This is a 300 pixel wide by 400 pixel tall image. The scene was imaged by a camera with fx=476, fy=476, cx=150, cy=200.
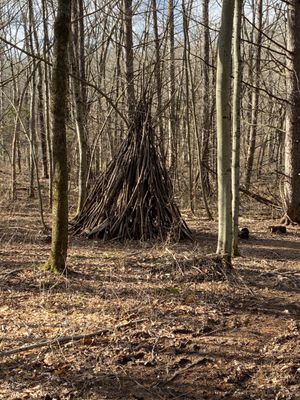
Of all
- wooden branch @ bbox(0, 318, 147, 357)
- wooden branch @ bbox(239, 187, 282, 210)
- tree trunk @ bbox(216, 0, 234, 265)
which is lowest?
wooden branch @ bbox(0, 318, 147, 357)

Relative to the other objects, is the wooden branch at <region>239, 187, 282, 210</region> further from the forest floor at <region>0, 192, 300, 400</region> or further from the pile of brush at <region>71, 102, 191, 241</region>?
the forest floor at <region>0, 192, 300, 400</region>

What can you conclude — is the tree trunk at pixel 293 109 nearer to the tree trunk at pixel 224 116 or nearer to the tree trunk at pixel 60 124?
the tree trunk at pixel 224 116

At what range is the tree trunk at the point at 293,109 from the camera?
7.42 metres

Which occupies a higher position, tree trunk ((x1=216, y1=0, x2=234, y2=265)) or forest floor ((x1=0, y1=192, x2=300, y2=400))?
tree trunk ((x1=216, y1=0, x2=234, y2=265))

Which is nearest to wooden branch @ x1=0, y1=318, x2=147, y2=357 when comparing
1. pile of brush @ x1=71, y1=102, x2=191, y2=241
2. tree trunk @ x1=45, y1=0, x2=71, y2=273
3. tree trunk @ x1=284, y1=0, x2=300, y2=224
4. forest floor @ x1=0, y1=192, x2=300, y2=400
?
forest floor @ x1=0, y1=192, x2=300, y2=400

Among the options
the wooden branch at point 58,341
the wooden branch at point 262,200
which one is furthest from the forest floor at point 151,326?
the wooden branch at point 262,200

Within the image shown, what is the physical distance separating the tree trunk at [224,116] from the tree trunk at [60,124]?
1.34 m

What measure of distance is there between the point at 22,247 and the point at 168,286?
2.35m

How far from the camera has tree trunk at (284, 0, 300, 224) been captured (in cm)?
742

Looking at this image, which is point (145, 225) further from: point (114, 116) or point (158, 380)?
point (114, 116)

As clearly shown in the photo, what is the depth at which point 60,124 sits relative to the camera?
4148 millimetres

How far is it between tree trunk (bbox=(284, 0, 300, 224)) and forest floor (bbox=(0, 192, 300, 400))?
233 centimetres

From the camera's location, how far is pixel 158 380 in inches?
104

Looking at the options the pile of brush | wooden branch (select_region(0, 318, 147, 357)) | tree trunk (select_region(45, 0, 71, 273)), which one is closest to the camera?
wooden branch (select_region(0, 318, 147, 357))
